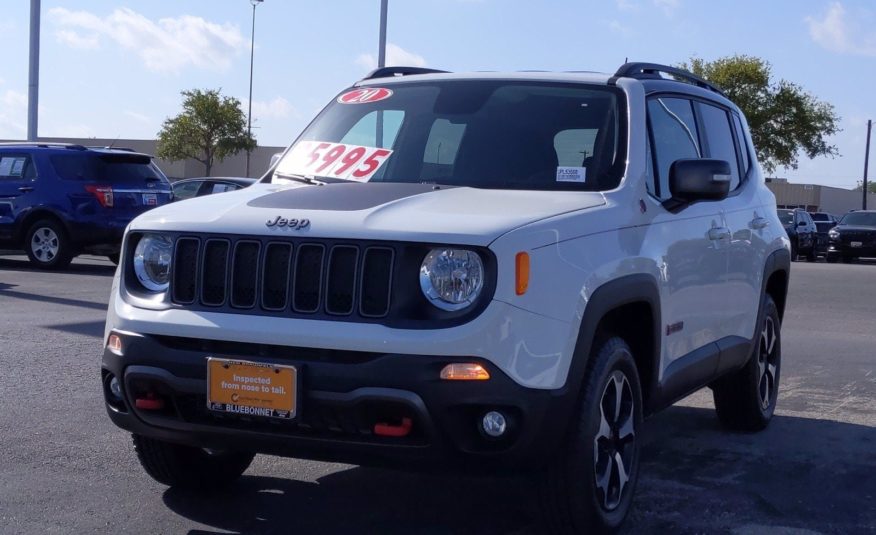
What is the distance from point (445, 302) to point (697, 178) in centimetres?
164

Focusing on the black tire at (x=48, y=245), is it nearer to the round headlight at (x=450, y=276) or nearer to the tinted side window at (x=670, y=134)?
the tinted side window at (x=670, y=134)

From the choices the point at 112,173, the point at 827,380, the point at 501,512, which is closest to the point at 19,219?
the point at 112,173

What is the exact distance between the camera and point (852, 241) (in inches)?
1265

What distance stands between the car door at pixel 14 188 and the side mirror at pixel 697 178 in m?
13.3

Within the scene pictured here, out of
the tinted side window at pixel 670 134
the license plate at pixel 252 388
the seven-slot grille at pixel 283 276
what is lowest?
the license plate at pixel 252 388

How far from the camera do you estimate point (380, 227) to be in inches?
163

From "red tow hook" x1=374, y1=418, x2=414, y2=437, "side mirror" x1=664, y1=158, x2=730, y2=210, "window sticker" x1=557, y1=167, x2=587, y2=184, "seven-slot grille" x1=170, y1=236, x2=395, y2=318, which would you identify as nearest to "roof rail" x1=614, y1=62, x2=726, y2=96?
"side mirror" x1=664, y1=158, x2=730, y2=210

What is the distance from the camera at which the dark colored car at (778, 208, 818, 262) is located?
33125 millimetres

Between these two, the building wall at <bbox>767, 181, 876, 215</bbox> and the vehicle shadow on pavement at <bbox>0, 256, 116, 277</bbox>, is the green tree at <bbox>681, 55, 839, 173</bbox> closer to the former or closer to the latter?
the building wall at <bbox>767, 181, 876, 215</bbox>

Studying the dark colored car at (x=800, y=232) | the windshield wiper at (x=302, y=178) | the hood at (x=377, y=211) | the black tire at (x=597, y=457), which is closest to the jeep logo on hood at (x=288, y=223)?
the hood at (x=377, y=211)

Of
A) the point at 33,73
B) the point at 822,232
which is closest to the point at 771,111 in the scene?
the point at 822,232

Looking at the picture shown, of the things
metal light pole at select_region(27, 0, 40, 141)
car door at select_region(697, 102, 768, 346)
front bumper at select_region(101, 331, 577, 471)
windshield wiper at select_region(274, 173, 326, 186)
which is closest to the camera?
front bumper at select_region(101, 331, 577, 471)

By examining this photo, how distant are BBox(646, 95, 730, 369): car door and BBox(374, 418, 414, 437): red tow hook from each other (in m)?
1.45

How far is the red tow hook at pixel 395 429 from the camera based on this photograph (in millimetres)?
4039
